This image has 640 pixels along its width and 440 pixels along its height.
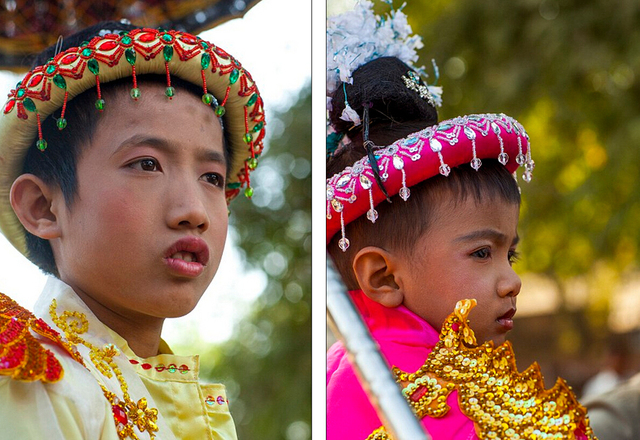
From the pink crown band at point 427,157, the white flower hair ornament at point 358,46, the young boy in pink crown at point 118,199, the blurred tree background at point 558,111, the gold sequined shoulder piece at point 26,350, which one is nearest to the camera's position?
the gold sequined shoulder piece at point 26,350

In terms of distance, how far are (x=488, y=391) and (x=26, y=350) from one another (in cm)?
51

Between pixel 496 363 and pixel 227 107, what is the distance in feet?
1.47

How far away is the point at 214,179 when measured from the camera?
0.95 metres

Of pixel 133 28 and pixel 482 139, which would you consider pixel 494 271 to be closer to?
pixel 482 139

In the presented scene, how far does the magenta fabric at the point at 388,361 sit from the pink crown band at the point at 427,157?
0.11 metres

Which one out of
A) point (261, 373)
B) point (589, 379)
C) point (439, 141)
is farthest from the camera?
point (589, 379)

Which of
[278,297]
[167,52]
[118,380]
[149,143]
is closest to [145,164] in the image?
[149,143]

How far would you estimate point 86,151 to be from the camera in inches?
35.0

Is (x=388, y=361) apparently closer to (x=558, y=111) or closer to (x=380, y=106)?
(x=380, y=106)

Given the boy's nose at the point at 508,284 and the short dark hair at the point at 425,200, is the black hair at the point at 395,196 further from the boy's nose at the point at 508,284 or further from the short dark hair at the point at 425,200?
the boy's nose at the point at 508,284

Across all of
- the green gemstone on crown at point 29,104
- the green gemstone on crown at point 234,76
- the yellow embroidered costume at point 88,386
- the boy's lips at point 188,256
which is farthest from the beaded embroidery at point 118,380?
the green gemstone on crown at point 234,76

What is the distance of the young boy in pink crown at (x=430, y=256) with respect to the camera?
3.11ft

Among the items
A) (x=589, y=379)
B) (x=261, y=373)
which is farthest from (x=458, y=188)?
(x=589, y=379)

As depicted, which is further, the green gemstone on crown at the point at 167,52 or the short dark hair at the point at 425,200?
the short dark hair at the point at 425,200
